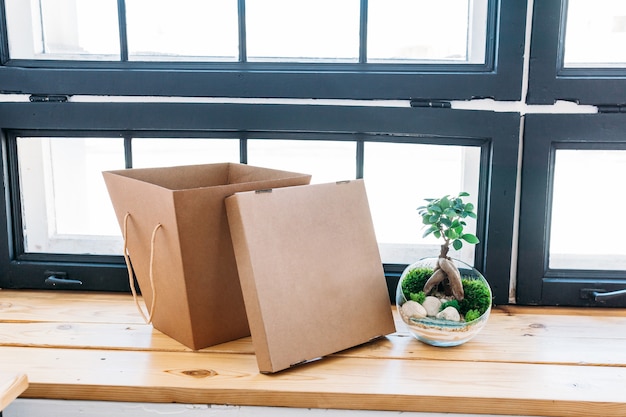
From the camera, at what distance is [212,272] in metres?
0.98

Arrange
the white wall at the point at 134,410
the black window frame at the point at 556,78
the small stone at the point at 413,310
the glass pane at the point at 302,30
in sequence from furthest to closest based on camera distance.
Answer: the glass pane at the point at 302,30
the black window frame at the point at 556,78
the small stone at the point at 413,310
the white wall at the point at 134,410

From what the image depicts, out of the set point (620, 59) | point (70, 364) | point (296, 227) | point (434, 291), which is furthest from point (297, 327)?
point (620, 59)

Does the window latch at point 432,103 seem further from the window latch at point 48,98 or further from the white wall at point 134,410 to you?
the window latch at point 48,98

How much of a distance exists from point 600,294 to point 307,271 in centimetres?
67

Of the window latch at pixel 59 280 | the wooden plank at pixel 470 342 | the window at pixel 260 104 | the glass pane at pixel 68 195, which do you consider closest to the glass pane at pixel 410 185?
the window at pixel 260 104

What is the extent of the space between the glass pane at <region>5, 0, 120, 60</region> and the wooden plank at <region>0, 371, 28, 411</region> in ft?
2.39

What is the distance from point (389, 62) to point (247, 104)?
1.07 feet

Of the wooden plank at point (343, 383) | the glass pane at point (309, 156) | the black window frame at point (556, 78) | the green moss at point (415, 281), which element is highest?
the black window frame at point (556, 78)

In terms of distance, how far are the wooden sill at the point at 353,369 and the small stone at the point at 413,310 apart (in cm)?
7

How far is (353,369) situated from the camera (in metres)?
0.96

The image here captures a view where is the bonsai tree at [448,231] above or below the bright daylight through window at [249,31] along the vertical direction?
below

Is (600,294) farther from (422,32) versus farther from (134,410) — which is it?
(134,410)

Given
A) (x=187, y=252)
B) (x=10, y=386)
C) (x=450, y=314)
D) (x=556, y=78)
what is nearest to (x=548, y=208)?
(x=556, y=78)

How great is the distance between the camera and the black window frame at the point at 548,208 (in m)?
1.16
